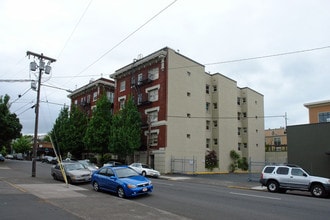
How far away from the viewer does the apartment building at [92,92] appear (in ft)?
177

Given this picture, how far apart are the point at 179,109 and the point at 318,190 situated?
76.4ft

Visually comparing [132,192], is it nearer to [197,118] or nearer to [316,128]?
[316,128]

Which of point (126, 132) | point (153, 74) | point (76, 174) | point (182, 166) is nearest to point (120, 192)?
point (76, 174)

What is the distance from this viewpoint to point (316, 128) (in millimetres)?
26844

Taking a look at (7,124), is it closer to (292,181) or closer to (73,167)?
(73,167)

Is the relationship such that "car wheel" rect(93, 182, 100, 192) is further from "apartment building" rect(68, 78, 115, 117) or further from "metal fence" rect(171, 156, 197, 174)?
"apartment building" rect(68, 78, 115, 117)

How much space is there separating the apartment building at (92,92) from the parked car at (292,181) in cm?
3554

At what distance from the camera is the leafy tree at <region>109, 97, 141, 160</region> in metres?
37.8

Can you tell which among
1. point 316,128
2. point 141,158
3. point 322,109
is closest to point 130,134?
point 141,158

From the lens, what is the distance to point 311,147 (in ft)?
88.5

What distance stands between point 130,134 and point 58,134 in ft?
67.7

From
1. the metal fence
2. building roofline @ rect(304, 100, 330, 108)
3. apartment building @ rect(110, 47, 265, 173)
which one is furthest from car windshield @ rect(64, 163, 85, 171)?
building roofline @ rect(304, 100, 330, 108)

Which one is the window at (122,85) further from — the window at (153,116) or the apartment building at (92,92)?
the window at (153,116)

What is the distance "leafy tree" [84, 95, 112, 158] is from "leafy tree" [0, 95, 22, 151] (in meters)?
10.9
